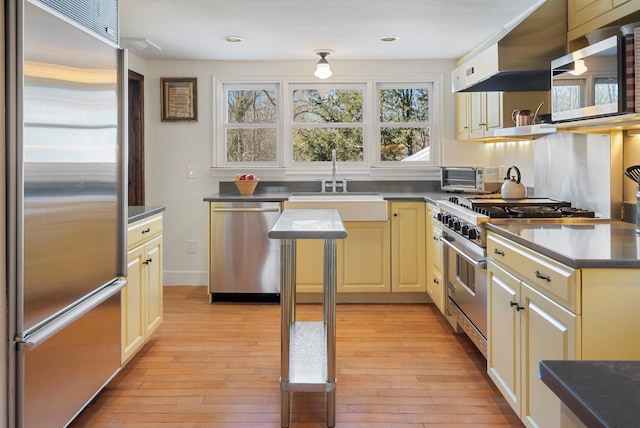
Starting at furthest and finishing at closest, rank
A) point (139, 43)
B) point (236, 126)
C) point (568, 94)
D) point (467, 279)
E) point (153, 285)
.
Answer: point (236, 126) → point (139, 43) → point (153, 285) → point (467, 279) → point (568, 94)

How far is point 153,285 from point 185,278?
182cm

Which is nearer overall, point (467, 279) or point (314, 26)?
point (467, 279)

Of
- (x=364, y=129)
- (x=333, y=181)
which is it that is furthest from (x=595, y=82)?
(x=364, y=129)

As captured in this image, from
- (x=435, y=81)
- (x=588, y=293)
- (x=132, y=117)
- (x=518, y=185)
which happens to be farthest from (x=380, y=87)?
(x=588, y=293)

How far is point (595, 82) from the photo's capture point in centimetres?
205

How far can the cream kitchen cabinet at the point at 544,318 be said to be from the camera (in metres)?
1.61

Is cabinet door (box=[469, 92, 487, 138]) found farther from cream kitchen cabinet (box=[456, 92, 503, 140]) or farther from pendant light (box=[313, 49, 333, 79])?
pendant light (box=[313, 49, 333, 79])

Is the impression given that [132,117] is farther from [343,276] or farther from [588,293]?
[588,293]

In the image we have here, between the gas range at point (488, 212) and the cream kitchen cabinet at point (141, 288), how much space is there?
1.81 metres

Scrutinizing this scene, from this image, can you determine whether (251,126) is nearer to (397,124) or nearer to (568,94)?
(397,124)

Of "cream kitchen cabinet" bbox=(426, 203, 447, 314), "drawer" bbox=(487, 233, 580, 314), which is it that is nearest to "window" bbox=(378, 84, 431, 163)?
"cream kitchen cabinet" bbox=(426, 203, 447, 314)

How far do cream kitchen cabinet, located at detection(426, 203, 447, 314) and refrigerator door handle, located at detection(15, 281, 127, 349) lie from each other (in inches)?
86.8

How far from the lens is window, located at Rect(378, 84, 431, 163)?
5.01m

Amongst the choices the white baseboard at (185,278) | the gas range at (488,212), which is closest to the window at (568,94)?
the gas range at (488,212)
